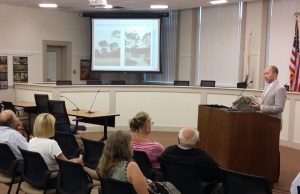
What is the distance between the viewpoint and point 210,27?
1109 cm

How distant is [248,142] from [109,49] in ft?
23.9

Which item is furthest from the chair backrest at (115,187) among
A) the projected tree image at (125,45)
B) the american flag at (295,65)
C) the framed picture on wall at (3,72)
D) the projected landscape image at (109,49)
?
the projected landscape image at (109,49)

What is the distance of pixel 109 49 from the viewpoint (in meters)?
11.5

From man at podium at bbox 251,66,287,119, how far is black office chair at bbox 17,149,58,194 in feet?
9.12

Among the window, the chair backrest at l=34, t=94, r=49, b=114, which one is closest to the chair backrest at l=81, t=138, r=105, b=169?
the chair backrest at l=34, t=94, r=49, b=114

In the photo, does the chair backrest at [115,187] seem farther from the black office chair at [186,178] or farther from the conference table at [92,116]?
the conference table at [92,116]

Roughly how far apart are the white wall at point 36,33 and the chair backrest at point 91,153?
22.3 feet

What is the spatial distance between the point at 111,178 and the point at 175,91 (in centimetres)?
684

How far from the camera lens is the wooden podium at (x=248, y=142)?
489cm

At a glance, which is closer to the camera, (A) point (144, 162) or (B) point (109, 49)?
(A) point (144, 162)

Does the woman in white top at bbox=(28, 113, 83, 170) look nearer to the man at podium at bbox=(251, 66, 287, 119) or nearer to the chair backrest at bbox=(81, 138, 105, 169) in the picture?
the chair backrest at bbox=(81, 138, 105, 169)

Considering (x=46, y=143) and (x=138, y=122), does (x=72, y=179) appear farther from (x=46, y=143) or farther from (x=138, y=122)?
(x=138, y=122)

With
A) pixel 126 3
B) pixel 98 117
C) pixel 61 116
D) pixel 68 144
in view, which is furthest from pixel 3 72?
pixel 68 144

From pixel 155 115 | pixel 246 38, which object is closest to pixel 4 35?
pixel 155 115
